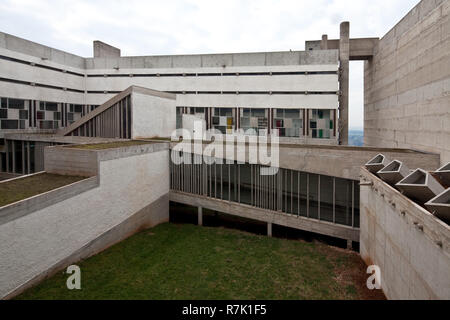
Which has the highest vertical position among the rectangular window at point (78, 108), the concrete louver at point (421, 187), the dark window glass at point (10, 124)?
the rectangular window at point (78, 108)

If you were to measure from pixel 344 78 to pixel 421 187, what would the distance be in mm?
23315

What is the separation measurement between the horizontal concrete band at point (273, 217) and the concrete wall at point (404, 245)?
332 centimetres

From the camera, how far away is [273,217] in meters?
20.2

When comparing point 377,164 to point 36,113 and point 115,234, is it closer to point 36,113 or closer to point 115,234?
point 115,234

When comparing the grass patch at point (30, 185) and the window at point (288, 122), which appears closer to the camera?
the grass patch at point (30, 185)

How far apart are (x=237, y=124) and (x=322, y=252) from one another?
20.0 meters

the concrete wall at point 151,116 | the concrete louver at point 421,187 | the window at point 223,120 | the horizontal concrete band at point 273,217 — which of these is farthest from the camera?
the window at point 223,120

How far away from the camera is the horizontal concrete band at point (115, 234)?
1184cm

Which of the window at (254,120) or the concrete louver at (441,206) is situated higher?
the window at (254,120)

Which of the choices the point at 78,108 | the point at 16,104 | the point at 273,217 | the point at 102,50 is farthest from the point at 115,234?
the point at 102,50

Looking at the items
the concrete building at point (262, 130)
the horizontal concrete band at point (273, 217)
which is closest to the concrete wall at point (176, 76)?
the concrete building at point (262, 130)

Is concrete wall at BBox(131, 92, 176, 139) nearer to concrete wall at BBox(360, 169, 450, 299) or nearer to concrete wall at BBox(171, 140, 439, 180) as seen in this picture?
concrete wall at BBox(171, 140, 439, 180)

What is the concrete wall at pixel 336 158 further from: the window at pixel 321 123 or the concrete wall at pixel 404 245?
the window at pixel 321 123
